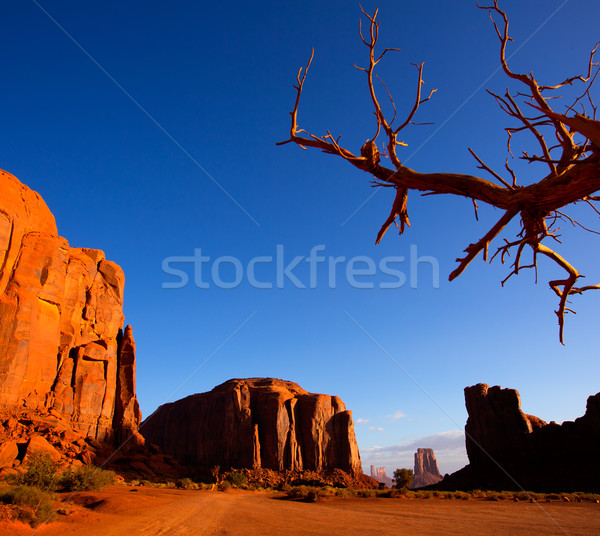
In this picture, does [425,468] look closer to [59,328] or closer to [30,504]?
[59,328]

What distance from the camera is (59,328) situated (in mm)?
35125

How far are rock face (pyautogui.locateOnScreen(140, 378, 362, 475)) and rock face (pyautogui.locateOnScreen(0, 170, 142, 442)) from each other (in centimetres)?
2273

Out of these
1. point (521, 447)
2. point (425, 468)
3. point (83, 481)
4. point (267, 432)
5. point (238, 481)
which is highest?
point (267, 432)

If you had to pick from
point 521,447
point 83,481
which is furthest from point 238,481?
point 521,447

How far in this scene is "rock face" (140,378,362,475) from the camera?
59.8 m

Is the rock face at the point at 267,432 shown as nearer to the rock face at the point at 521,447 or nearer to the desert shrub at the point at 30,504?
the rock face at the point at 521,447

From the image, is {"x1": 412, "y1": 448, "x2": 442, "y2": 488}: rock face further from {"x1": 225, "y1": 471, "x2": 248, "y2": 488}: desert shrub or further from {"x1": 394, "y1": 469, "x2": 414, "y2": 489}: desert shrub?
{"x1": 225, "y1": 471, "x2": 248, "y2": 488}: desert shrub

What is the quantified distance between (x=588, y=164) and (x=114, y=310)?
47783mm

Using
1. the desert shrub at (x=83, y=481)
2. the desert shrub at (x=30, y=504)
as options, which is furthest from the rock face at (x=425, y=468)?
the desert shrub at (x=30, y=504)

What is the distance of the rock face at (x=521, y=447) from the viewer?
38572 millimetres

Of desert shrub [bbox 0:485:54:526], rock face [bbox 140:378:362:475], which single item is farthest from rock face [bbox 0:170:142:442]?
rock face [bbox 140:378:362:475]

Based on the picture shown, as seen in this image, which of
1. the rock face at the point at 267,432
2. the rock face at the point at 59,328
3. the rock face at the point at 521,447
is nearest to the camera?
the rock face at the point at 59,328

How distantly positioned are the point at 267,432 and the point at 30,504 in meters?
54.6

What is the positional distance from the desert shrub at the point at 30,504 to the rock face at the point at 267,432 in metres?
51.4
